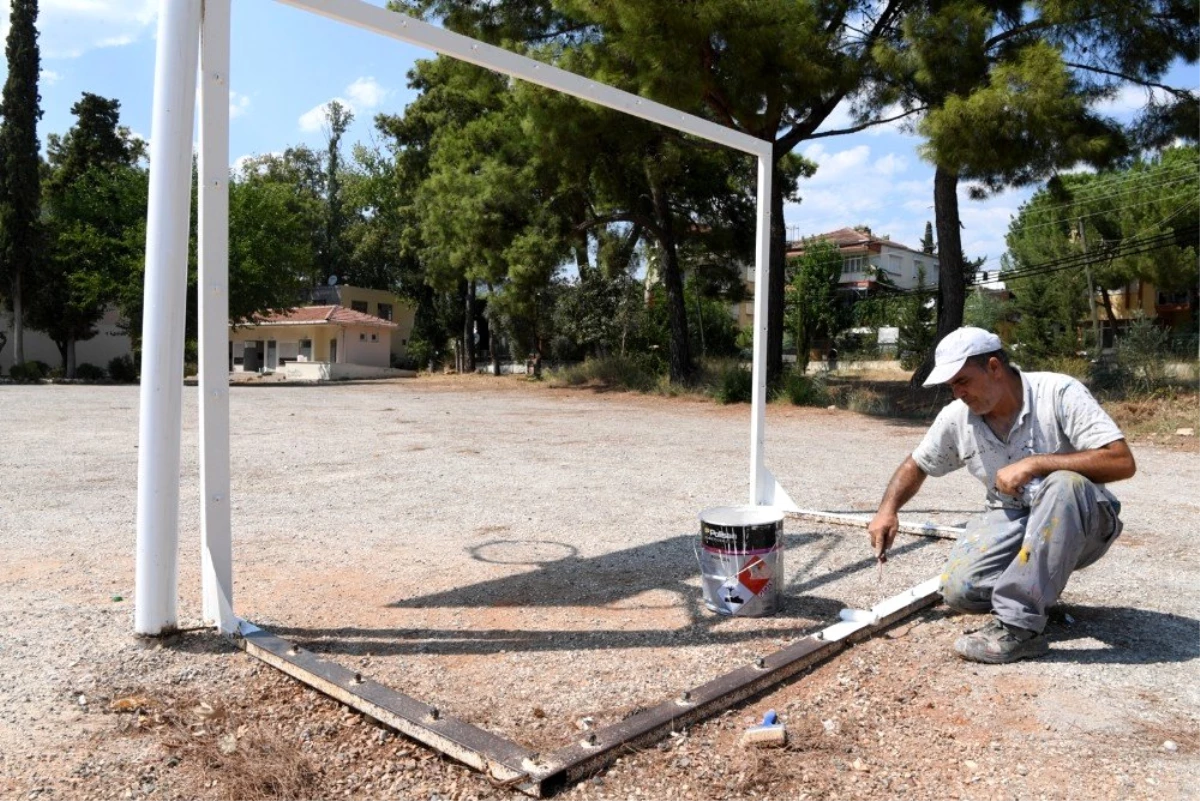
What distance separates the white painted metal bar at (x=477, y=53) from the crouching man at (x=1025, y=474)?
2.03 meters

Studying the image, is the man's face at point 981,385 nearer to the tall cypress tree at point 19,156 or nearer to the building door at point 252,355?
the tall cypress tree at point 19,156

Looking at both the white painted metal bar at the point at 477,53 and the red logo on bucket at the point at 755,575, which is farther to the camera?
the red logo on bucket at the point at 755,575

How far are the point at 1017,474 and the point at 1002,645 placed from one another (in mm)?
607

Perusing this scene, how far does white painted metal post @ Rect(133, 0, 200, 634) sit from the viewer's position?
2.91m

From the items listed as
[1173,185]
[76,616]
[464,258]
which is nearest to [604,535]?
[76,616]

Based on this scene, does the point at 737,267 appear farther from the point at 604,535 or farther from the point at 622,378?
the point at 604,535

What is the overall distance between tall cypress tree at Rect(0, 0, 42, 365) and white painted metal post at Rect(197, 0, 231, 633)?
3182 cm

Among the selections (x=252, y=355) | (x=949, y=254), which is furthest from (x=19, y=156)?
(x=949, y=254)

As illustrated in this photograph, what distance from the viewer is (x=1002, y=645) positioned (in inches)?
118

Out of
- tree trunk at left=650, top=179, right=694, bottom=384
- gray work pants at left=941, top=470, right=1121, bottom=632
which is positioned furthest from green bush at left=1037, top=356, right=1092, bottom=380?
gray work pants at left=941, top=470, right=1121, bottom=632

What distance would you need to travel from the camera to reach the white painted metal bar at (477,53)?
311 cm

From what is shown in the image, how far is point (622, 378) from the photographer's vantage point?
24.0 metres

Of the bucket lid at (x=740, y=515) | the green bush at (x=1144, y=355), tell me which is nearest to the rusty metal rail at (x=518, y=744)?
the bucket lid at (x=740, y=515)

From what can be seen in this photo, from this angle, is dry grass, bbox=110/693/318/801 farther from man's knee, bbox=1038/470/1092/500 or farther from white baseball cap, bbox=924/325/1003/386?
man's knee, bbox=1038/470/1092/500
